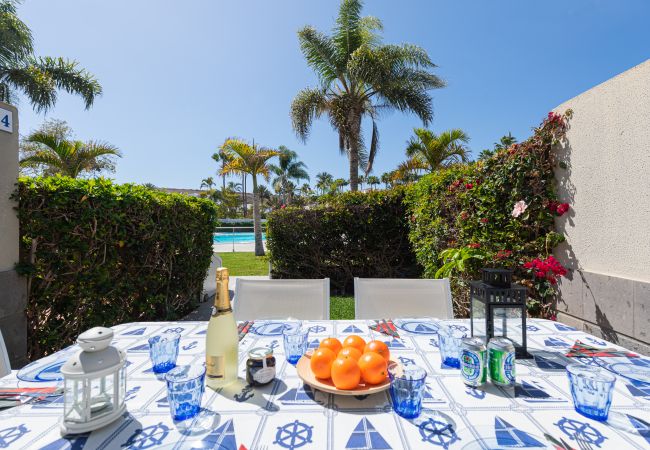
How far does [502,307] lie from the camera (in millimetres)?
1221

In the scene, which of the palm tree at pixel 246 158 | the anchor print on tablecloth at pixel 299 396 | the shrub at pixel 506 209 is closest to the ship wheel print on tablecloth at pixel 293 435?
the anchor print on tablecloth at pixel 299 396

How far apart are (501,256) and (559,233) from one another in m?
0.53

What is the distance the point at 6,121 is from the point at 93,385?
2.54 metres

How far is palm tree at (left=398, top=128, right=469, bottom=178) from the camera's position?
35.0ft

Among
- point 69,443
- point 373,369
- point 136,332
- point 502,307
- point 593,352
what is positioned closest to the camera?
point 69,443

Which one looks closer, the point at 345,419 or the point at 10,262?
the point at 345,419

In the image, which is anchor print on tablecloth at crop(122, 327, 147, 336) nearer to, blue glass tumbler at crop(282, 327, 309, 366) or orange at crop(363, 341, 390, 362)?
blue glass tumbler at crop(282, 327, 309, 366)

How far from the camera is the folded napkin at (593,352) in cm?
131

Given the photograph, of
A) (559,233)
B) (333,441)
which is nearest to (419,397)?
(333,441)

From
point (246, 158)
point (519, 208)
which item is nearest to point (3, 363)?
point (519, 208)

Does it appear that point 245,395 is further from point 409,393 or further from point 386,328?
point 386,328

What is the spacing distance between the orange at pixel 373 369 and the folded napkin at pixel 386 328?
25.4 inches

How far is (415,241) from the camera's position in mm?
5242

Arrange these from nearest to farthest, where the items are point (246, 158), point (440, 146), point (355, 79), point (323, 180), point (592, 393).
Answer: point (592, 393), point (355, 79), point (440, 146), point (246, 158), point (323, 180)
